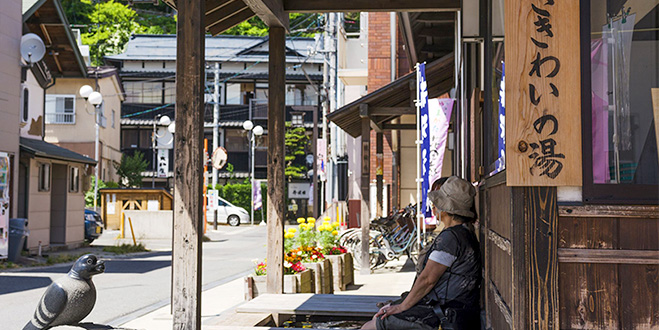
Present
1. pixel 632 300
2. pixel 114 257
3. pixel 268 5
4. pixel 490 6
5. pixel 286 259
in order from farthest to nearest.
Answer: pixel 114 257 → pixel 286 259 → pixel 268 5 → pixel 490 6 → pixel 632 300

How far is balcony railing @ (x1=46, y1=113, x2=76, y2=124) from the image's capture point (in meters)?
37.4

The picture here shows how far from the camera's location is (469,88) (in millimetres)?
7461

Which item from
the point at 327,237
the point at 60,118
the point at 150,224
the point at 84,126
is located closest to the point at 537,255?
the point at 327,237

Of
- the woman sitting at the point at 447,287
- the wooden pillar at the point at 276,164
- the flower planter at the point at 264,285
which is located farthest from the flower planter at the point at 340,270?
the woman sitting at the point at 447,287

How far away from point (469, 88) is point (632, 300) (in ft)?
15.1

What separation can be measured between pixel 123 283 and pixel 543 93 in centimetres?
1149

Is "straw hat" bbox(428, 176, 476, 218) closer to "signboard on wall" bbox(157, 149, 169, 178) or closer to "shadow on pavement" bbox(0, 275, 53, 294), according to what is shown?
"shadow on pavement" bbox(0, 275, 53, 294)

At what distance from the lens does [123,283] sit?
43.8ft

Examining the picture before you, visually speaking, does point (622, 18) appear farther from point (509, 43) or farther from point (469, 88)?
point (469, 88)

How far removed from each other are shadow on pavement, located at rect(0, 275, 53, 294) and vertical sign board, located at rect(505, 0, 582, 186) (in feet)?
35.0

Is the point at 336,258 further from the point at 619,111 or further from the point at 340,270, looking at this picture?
the point at 619,111

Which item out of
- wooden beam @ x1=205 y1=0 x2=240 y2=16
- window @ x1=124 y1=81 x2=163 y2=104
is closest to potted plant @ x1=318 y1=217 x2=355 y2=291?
wooden beam @ x1=205 y1=0 x2=240 y2=16

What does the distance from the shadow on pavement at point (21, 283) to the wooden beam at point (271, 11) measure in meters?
6.84

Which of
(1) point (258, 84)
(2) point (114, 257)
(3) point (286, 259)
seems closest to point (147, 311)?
(3) point (286, 259)
